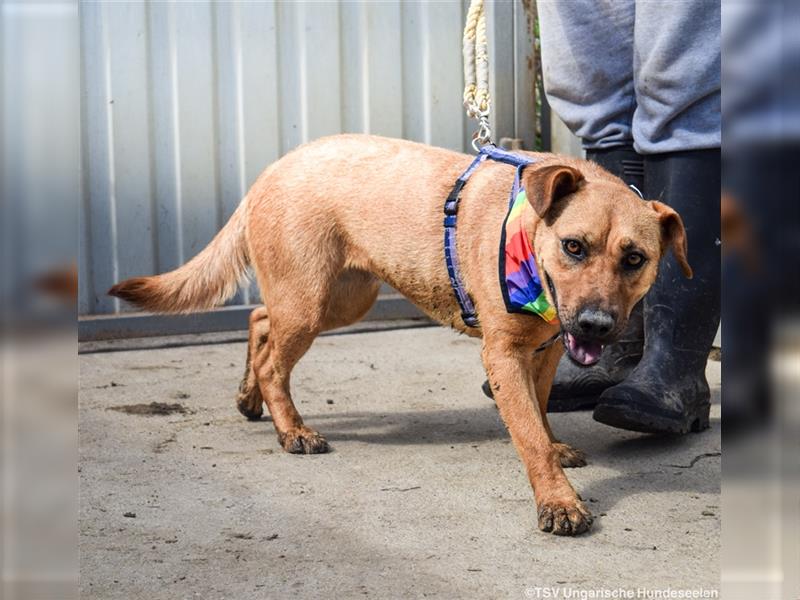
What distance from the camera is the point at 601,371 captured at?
396 centimetres

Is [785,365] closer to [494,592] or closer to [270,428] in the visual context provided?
[494,592]

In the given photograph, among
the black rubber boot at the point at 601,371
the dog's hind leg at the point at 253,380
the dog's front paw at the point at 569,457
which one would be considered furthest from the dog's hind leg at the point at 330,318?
the dog's front paw at the point at 569,457

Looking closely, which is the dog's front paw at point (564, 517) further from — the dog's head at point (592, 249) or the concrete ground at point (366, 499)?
the dog's head at point (592, 249)

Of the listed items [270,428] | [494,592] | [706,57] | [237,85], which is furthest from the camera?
[237,85]

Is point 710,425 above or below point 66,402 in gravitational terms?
below

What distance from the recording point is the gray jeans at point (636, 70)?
10.9ft

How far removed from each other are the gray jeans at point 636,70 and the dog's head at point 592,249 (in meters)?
0.67

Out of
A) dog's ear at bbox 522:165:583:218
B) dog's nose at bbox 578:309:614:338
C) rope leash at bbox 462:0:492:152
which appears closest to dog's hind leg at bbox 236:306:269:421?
rope leash at bbox 462:0:492:152

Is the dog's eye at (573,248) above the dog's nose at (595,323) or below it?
above

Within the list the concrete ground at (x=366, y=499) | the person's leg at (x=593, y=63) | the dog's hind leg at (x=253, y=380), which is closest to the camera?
the concrete ground at (x=366, y=499)

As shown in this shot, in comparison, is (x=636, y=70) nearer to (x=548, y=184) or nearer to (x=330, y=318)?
(x=548, y=184)

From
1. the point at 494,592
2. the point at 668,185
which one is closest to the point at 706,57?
the point at 668,185

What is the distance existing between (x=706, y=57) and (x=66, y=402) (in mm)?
2919

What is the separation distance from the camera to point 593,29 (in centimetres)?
378
